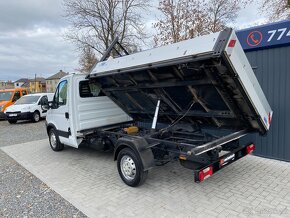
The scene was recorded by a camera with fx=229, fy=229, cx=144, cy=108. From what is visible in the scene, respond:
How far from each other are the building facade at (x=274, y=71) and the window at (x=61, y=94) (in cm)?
464

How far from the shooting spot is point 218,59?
9.62 ft

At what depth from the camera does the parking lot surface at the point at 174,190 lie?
3.43 m

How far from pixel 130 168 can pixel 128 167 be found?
5 cm

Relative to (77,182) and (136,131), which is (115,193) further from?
(136,131)

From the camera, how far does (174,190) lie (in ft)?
13.5

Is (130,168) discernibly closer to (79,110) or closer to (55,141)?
(79,110)

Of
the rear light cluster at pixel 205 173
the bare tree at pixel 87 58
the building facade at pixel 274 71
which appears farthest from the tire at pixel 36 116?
the rear light cluster at pixel 205 173

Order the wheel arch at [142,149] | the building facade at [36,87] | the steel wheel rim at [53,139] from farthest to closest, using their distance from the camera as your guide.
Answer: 1. the building facade at [36,87]
2. the steel wheel rim at [53,139]
3. the wheel arch at [142,149]

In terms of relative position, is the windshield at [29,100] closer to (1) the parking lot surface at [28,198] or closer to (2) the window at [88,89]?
(1) the parking lot surface at [28,198]

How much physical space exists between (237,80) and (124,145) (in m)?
2.25

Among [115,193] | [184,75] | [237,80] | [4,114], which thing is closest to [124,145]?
[115,193]

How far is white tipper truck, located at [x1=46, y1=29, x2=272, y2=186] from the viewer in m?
3.25

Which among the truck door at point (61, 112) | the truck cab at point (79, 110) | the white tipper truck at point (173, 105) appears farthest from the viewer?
the truck door at point (61, 112)

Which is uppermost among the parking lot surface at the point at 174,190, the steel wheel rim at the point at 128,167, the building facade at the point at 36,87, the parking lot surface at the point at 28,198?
the building facade at the point at 36,87
